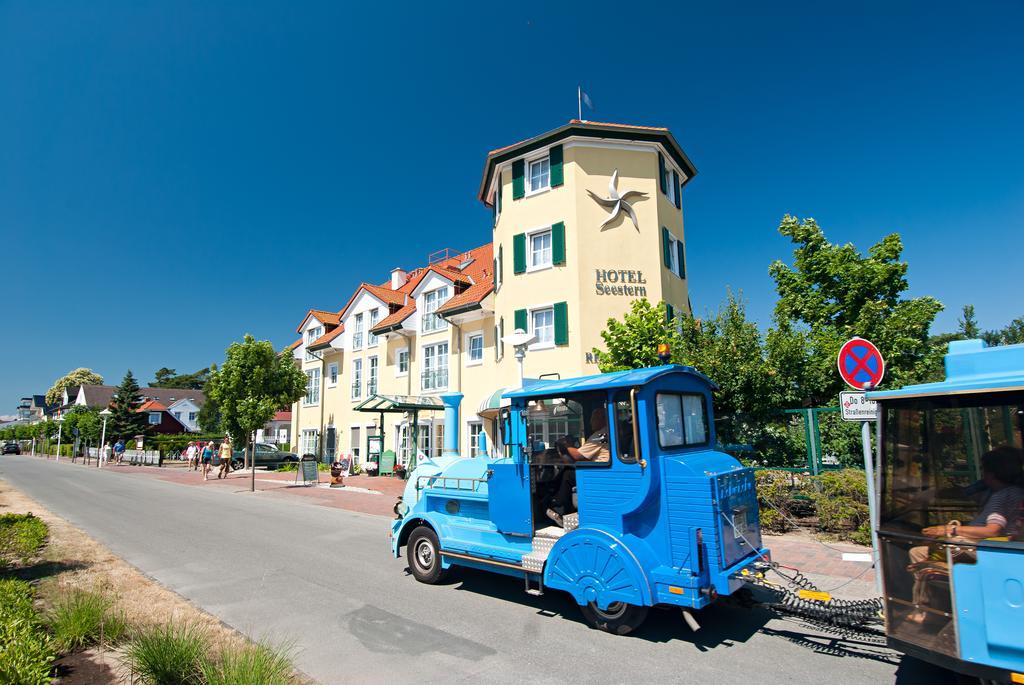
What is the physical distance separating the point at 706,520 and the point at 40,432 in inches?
3403

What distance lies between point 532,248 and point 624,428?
15026mm

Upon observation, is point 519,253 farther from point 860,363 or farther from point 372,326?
point 860,363

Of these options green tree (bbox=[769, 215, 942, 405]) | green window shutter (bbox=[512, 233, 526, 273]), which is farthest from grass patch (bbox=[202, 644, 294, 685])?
green window shutter (bbox=[512, 233, 526, 273])

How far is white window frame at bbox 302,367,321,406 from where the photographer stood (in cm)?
3344

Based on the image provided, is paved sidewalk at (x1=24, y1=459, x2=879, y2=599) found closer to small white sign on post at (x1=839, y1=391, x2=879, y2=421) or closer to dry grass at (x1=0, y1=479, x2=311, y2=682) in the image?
small white sign on post at (x1=839, y1=391, x2=879, y2=421)

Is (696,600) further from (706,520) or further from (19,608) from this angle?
(19,608)

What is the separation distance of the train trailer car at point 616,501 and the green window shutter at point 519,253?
44.5ft

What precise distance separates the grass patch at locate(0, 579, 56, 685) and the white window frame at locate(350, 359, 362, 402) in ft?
81.1

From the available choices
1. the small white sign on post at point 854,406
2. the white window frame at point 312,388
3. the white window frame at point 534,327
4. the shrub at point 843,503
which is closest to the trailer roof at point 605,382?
the small white sign on post at point 854,406

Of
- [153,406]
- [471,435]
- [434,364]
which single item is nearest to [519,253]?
[471,435]

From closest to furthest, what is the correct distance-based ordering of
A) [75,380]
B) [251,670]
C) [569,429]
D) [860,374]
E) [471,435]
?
[251,670]
[569,429]
[860,374]
[471,435]
[75,380]

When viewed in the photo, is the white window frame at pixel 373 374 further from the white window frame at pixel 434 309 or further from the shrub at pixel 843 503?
the shrub at pixel 843 503

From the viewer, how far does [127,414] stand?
53844 millimetres

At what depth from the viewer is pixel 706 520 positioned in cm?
469
